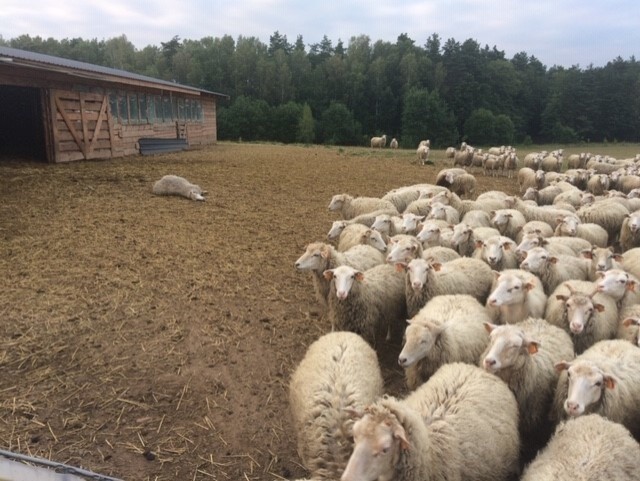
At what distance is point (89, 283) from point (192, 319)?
77.6 inches

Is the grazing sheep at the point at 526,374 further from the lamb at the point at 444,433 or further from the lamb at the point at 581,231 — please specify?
the lamb at the point at 581,231

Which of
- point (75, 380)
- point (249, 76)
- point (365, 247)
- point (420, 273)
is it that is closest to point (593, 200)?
point (365, 247)

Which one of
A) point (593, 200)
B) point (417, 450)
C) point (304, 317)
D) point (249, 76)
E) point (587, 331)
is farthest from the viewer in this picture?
point (249, 76)

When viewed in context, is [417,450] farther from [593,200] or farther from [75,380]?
[593,200]

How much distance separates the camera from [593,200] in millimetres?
12641

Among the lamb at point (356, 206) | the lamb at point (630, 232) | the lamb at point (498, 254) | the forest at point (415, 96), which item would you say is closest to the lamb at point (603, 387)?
the lamb at point (498, 254)

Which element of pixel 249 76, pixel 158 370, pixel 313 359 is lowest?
pixel 158 370

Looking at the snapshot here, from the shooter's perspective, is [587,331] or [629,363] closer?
[629,363]

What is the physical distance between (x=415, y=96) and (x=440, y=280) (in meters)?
62.9

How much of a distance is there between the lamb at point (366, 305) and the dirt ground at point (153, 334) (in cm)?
34

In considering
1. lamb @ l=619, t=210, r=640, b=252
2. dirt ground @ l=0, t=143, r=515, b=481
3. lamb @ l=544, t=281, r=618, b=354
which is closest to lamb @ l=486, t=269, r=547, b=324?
lamb @ l=544, t=281, r=618, b=354

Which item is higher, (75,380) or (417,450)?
(417,450)

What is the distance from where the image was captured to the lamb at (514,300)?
218 inches

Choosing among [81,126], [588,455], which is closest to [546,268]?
[588,455]
